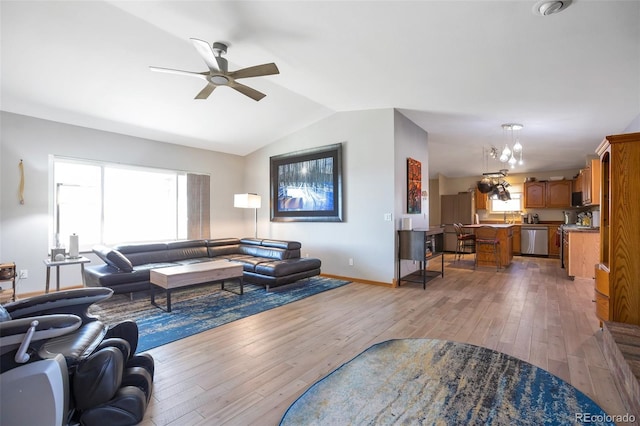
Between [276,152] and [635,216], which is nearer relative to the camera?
[635,216]

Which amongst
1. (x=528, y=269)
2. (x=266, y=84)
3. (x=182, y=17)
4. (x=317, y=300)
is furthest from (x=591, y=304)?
(x=182, y=17)

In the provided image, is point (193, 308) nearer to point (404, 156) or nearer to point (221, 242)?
point (221, 242)

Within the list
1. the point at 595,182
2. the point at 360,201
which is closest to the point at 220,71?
the point at 360,201

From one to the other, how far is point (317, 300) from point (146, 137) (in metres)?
4.56

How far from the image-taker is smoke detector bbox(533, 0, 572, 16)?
2.20 metres

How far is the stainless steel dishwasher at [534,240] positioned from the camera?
26.8 ft

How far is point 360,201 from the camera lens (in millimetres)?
5410

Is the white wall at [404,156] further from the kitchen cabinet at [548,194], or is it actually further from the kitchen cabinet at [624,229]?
the kitchen cabinet at [548,194]

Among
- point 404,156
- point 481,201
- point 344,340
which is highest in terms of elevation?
point 404,156

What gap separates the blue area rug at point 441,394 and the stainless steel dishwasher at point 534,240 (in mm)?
7275

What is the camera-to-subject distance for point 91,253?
5168 millimetres

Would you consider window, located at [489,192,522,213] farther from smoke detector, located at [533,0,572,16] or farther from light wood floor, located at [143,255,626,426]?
smoke detector, located at [533,0,572,16]

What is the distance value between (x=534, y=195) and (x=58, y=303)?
10.2 metres

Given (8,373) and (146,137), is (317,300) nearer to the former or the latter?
(8,373)
